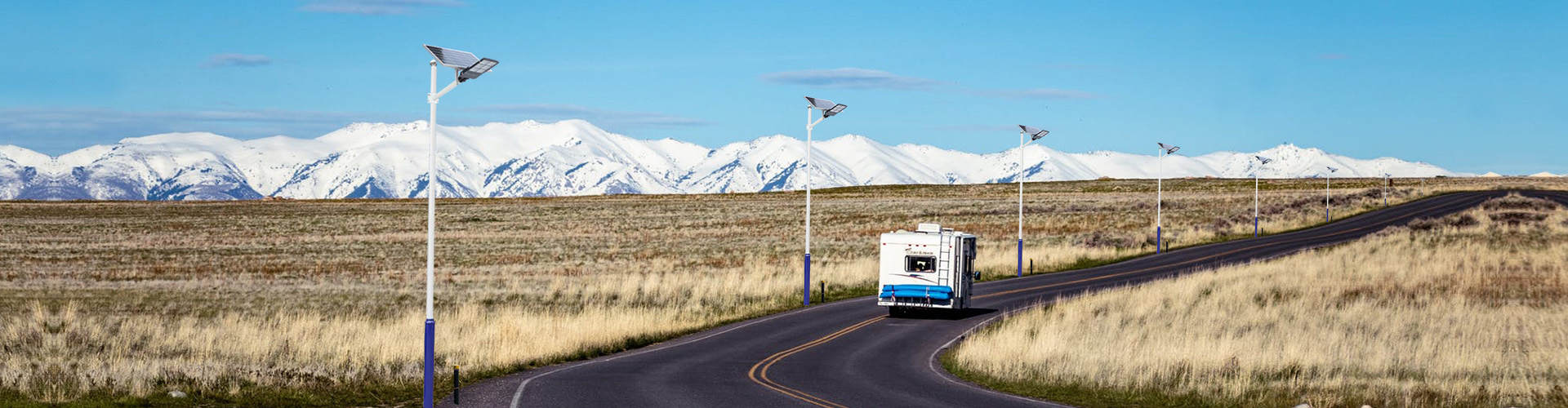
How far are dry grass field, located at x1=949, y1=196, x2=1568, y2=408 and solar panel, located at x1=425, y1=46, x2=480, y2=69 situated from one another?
37.6ft

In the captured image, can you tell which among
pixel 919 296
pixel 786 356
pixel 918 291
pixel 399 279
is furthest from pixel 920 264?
pixel 399 279

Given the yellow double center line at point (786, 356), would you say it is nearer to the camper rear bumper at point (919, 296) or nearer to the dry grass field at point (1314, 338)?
the camper rear bumper at point (919, 296)

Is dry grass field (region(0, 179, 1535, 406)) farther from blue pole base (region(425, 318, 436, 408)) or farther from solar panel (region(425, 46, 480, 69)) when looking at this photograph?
solar panel (region(425, 46, 480, 69))

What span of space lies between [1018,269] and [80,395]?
1468 inches

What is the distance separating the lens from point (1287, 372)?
22.2 m

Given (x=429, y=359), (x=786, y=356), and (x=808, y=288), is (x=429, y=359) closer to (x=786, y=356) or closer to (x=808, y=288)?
(x=786, y=356)

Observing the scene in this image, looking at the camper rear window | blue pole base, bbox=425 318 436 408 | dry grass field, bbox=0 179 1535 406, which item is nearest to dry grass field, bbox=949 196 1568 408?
the camper rear window

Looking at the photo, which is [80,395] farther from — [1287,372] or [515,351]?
[1287,372]

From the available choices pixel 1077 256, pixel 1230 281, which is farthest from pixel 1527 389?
pixel 1077 256

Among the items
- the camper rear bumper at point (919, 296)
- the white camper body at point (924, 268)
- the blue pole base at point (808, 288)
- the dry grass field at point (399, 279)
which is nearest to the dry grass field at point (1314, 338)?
the camper rear bumper at point (919, 296)

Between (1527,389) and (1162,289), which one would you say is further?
(1162,289)

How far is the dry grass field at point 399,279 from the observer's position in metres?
21.7

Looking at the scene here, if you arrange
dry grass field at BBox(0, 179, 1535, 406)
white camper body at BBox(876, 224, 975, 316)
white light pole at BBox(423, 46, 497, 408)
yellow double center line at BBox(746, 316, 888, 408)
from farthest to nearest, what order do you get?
white camper body at BBox(876, 224, 975, 316), dry grass field at BBox(0, 179, 1535, 406), yellow double center line at BBox(746, 316, 888, 408), white light pole at BBox(423, 46, 497, 408)

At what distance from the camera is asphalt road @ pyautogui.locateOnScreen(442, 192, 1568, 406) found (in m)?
19.6
